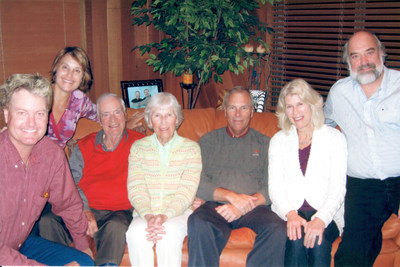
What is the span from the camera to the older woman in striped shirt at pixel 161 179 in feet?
7.71

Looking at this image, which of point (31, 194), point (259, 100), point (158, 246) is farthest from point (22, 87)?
point (259, 100)

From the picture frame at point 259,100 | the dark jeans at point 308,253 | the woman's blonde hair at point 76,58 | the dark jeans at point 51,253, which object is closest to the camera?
the dark jeans at point 51,253

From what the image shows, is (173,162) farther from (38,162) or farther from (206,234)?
(38,162)

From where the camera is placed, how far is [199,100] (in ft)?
15.8

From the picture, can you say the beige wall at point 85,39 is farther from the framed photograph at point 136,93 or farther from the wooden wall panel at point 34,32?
the framed photograph at point 136,93

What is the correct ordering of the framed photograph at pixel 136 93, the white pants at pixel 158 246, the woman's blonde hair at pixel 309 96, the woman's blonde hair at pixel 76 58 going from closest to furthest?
1. the white pants at pixel 158 246
2. the woman's blonde hair at pixel 309 96
3. the woman's blonde hair at pixel 76 58
4. the framed photograph at pixel 136 93

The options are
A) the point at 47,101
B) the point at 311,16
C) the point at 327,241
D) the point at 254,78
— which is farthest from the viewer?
the point at 254,78

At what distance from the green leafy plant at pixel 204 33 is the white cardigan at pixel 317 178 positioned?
1.44 m

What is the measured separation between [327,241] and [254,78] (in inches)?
96.0

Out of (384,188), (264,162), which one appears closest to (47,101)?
(264,162)

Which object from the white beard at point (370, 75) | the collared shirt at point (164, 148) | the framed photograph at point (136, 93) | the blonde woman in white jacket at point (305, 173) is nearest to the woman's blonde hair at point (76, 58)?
the collared shirt at point (164, 148)

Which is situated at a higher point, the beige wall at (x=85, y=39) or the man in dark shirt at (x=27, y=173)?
the beige wall at (x=85, y=39)

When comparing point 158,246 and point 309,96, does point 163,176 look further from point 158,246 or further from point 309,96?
point 309,96

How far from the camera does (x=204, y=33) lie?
3715 millimetres
